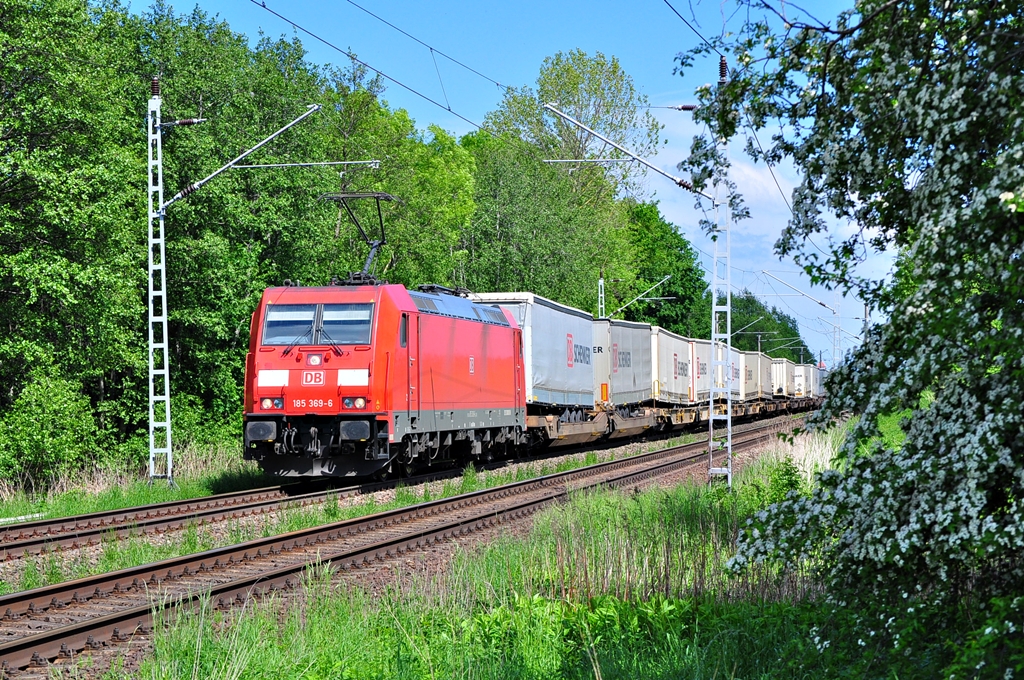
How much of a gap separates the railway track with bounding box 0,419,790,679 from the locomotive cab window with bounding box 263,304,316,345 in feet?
13.3

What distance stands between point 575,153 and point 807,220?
5025cm

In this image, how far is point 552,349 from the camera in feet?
85.9

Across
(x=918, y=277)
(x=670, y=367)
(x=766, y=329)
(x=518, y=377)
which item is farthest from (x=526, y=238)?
(x=766, y=329)

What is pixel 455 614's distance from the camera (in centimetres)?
805

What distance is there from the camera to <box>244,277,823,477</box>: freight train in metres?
17.8

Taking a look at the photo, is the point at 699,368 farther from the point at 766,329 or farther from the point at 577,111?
the point at 766,329

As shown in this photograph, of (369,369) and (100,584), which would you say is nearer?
(100,584)

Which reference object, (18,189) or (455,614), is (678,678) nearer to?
(455,614)

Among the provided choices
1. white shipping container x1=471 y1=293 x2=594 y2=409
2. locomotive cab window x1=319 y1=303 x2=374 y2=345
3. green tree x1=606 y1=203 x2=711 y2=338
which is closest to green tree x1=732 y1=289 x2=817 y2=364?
green tree x1=606 y1=203 x2=711 y2=338

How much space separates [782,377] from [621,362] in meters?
33.6

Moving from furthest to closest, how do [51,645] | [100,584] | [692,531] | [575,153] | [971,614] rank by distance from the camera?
1. [575,153]
2. [692,531]
3. [100,584]
4. [51,645]
5. [971,614]

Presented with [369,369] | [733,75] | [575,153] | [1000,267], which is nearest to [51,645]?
[733,75]

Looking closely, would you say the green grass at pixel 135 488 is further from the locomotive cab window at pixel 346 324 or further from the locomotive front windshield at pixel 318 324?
the locomotive cab window at pixel 346 324

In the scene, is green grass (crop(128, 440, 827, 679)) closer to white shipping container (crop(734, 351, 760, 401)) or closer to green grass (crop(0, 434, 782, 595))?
green grass (crop(0, 434, 782, 595))
